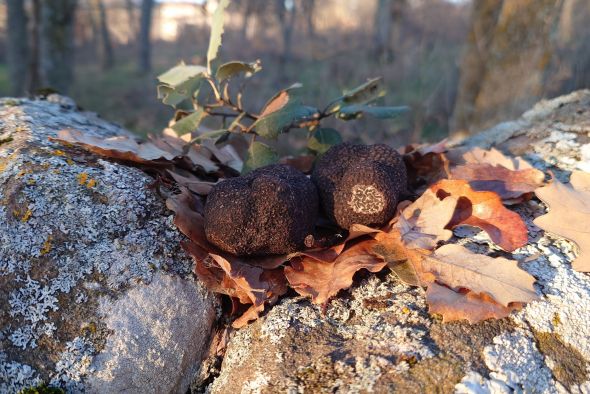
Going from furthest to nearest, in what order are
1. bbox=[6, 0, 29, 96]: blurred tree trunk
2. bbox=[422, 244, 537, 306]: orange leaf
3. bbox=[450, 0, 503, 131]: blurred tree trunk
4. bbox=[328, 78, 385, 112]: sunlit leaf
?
1. bbox=[6, 0, 29, 96]: blurred tree trunk
2. bbox=[450, 0, 503, 131]: blurred tree trunk
3. bbox=[328, 78, 385, 112]: sunlit leaf
4. bbox=[422, 244, 537, 306]: orange leaf

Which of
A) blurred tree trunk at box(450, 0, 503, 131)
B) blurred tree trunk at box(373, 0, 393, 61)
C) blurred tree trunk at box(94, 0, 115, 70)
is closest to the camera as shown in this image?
blurred tree trunk at box(450, 0, 503, 131)

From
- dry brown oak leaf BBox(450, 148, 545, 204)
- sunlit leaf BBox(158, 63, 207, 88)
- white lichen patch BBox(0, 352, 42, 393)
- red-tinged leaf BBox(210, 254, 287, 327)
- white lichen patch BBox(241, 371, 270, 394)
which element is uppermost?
sunlit leaf BBox(158, 63, 207, 88)

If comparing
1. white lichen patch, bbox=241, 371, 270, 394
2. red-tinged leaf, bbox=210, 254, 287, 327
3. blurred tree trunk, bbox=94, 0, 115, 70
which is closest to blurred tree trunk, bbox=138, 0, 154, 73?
blurred tree trunk, bbox=94, 0, 115, 70

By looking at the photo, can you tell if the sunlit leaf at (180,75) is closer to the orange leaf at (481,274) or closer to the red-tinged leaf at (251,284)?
the red-tinged leaf at (251,284)

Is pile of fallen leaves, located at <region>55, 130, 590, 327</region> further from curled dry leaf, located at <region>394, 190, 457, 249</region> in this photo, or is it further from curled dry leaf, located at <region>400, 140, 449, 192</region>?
curled dry leaf, located at <region>400, 140, 449, 192</region>

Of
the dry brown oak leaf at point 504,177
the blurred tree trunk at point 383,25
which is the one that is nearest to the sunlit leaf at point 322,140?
the dry brown oak leaf at point 504,177

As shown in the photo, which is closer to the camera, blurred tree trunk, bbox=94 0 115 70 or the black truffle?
the black truffle

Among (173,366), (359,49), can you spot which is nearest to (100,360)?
(173,366)

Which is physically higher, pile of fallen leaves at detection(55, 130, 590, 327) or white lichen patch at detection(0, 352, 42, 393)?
pile of fallen leaves at detection(55, 130, 590, 327)
